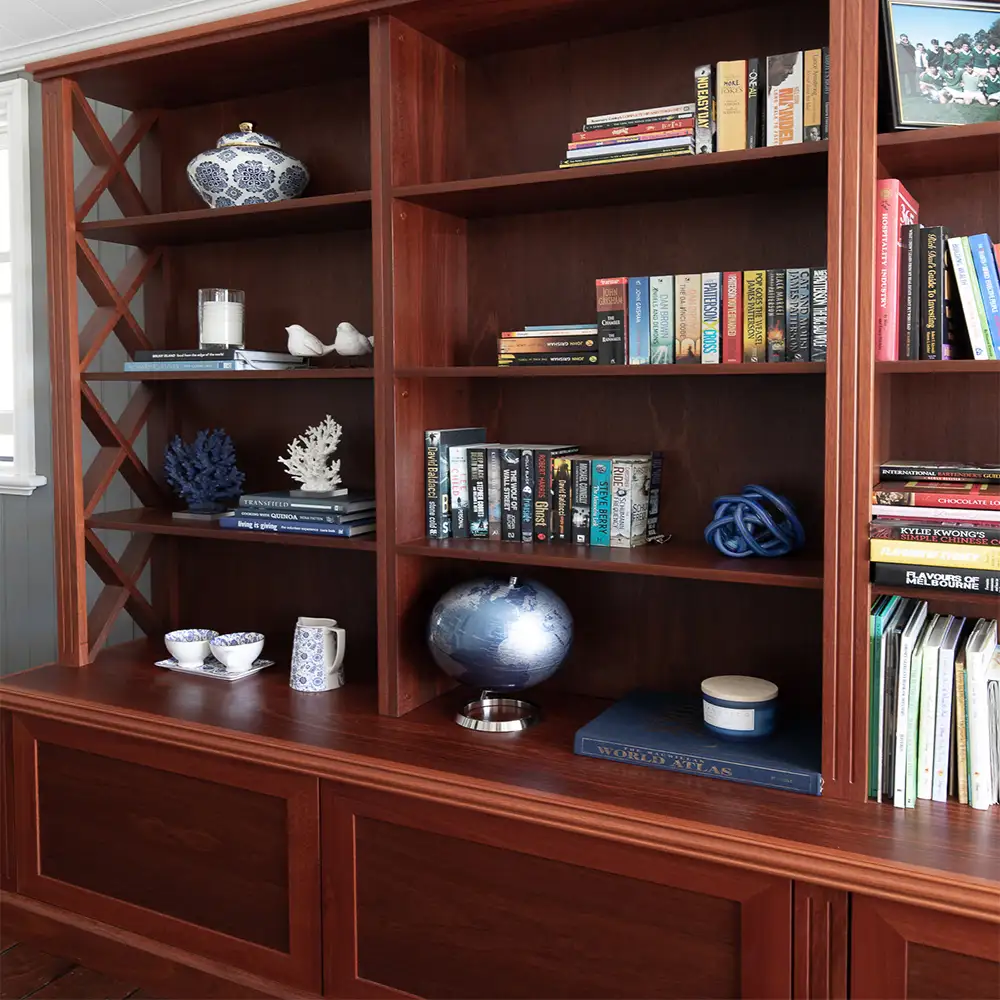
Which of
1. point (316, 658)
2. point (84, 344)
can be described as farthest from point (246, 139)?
point (316, 658)

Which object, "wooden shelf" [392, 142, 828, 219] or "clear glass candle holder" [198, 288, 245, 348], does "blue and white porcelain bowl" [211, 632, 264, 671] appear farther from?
"wooden shelf" [392, 142, 828, 219]

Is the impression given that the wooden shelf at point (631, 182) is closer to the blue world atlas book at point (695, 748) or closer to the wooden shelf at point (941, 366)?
the wooden shelf at point (941, 366)

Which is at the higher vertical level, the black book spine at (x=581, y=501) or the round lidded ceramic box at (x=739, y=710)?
the black book spine at (x=581, y=501)

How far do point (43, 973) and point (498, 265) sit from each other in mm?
1916

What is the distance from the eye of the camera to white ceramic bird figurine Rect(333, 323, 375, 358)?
2355 millimetres

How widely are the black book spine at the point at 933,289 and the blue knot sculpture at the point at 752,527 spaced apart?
1.31 feet

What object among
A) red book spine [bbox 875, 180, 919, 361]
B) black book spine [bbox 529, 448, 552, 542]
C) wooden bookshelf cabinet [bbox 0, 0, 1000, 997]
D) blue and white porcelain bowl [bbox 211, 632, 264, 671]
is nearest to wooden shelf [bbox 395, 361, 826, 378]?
wooden bookshelf cabinet [bbox 0, 0, 1000, 997]

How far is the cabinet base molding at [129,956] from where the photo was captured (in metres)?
2.05

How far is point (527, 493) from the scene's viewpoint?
2143 millimetres

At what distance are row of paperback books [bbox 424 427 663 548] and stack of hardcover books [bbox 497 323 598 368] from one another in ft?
0.64

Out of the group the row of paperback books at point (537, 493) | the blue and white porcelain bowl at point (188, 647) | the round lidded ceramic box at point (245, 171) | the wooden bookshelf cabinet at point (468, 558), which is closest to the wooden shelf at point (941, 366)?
the wooden bookshelf cabinet at point (468, 558)

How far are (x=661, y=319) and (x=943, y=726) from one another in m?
0.88

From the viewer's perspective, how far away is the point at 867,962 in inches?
60.0

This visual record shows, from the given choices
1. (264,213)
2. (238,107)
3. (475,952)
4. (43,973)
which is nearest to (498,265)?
(264,213)
